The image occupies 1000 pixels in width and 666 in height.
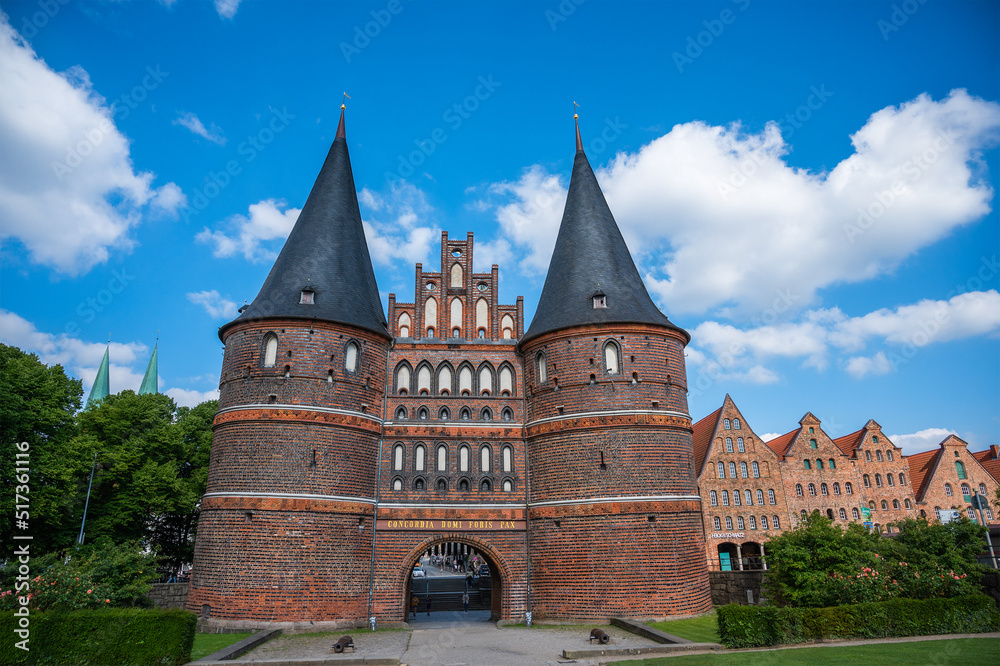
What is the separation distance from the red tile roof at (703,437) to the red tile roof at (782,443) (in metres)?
4.37

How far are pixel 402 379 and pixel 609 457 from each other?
347 inches

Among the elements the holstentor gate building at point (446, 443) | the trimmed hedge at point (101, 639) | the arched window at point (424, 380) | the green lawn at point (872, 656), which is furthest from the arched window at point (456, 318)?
the green lawn at point (872, 656)

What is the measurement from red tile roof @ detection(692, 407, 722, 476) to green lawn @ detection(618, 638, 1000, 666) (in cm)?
2419

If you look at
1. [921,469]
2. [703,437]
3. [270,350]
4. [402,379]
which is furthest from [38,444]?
[921,469]

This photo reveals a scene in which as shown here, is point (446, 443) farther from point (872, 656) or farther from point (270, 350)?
point (872, 656)

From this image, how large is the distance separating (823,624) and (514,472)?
11.6 m

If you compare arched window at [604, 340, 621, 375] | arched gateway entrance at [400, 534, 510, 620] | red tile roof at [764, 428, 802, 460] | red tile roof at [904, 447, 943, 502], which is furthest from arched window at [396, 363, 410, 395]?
red tile roof at [904, 447, 943, 502]

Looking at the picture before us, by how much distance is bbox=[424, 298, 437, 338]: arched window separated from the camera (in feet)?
85.7

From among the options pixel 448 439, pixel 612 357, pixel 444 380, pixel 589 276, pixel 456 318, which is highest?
pixel 589 276

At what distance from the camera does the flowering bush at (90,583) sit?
48.0 feet

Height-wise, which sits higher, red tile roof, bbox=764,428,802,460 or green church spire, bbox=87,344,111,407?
green church spire, bbox=87,344,111,407

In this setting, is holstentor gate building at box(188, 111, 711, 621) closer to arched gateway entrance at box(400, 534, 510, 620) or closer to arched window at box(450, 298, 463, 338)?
arched window at box(450, 298, 463, 338)

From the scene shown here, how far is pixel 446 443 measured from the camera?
80.3 ft

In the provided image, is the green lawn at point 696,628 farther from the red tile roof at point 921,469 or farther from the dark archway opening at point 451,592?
the red tile roof at point 921,469
